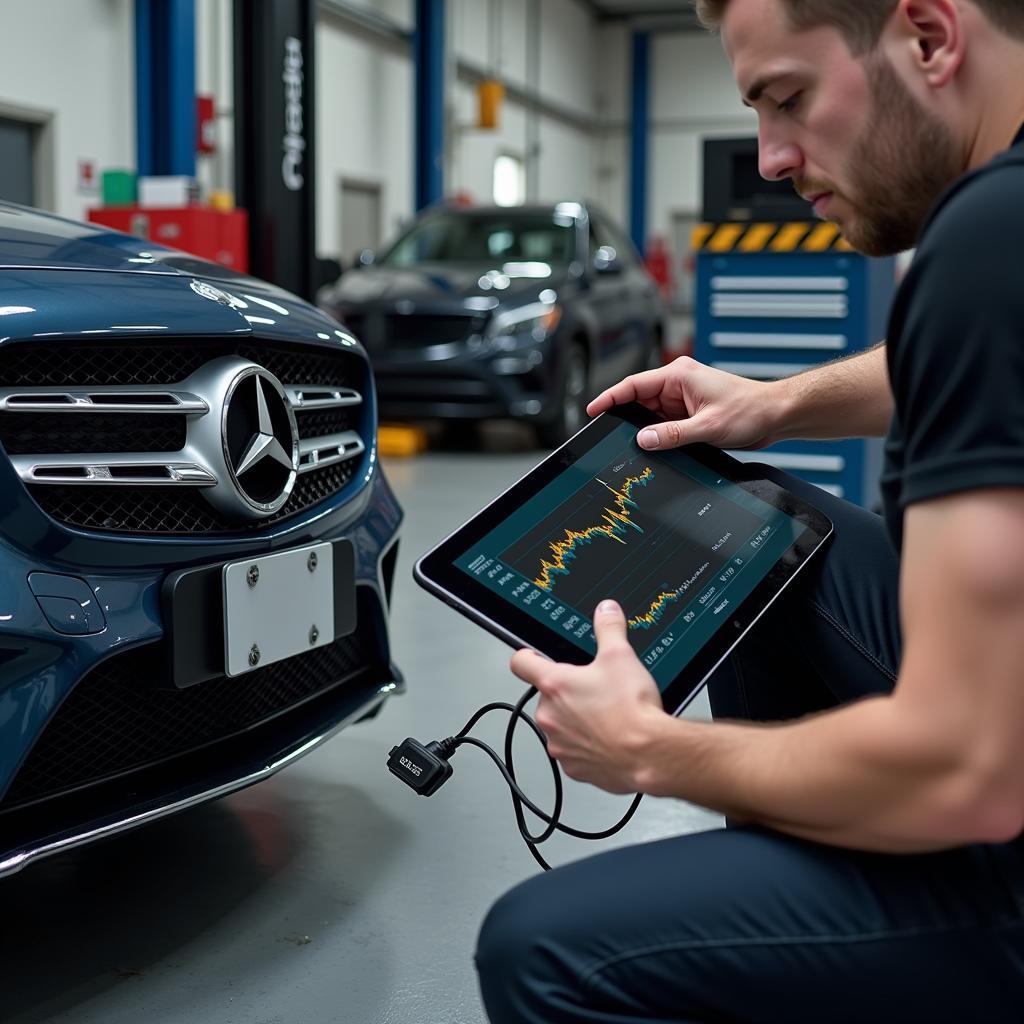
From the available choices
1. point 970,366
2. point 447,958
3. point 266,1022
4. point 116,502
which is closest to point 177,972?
point 266,1022

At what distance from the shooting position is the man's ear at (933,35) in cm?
89

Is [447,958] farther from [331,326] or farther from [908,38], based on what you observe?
[908,38]

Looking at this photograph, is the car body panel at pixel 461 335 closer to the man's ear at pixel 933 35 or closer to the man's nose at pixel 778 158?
the man's nose at pixel 778 158

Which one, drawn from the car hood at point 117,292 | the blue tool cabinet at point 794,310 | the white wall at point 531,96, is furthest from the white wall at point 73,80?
the car hood at point 117,292

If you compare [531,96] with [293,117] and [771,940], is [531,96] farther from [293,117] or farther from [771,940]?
[771,940]

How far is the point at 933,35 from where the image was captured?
0.90 m

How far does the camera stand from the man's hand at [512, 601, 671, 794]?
3.10ft

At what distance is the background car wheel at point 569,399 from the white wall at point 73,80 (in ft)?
9.20

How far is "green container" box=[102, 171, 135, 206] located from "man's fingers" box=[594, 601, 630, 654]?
16.6 ft

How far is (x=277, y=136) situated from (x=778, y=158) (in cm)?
457

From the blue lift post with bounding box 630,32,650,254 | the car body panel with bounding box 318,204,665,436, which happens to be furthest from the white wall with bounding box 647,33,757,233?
the car body panel with bounding box 318,204,665,436

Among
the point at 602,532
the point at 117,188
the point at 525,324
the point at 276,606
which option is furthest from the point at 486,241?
the point at 602,532

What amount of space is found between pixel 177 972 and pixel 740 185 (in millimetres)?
3326

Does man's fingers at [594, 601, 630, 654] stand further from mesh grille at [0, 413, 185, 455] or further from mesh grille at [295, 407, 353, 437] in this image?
mesh grille at [295, 407, 353, 437]
